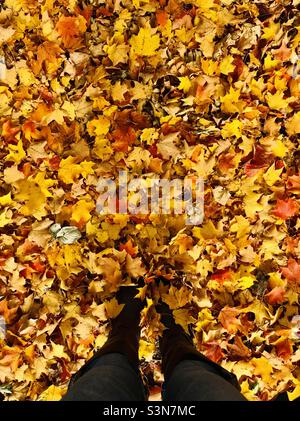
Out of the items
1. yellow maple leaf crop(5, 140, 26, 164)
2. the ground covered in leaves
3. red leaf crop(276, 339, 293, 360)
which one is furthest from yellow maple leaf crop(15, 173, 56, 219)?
red leaf crop(276, 339, 293, 360)

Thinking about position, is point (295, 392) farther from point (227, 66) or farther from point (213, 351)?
point (227, 66)

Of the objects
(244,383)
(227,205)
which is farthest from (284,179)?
(244,383)

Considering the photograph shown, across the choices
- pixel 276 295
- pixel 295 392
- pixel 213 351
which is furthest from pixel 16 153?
pixel 295 392

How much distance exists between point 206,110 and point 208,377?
4.52 feet

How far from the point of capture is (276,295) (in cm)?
210

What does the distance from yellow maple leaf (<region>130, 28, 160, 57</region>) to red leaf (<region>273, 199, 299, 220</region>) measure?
104cm

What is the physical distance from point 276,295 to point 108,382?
1.10 m

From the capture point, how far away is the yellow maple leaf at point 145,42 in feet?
7.22

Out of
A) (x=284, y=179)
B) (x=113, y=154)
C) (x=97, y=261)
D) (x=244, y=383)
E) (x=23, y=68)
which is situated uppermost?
(x=23, y=68)

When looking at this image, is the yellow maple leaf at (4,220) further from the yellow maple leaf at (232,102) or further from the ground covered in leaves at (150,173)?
the yellow maple leaf at (232,102)

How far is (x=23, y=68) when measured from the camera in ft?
7.20

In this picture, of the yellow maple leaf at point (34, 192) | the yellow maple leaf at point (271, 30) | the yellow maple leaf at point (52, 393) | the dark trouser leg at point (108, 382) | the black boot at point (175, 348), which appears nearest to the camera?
the dark trouser leg at point (108, 382)

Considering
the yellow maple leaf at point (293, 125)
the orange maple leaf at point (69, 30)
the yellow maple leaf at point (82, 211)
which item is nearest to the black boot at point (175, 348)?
the yellow maple leaf at point (82, 211)

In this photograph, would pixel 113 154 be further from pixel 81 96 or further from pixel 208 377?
pixel 208 377
